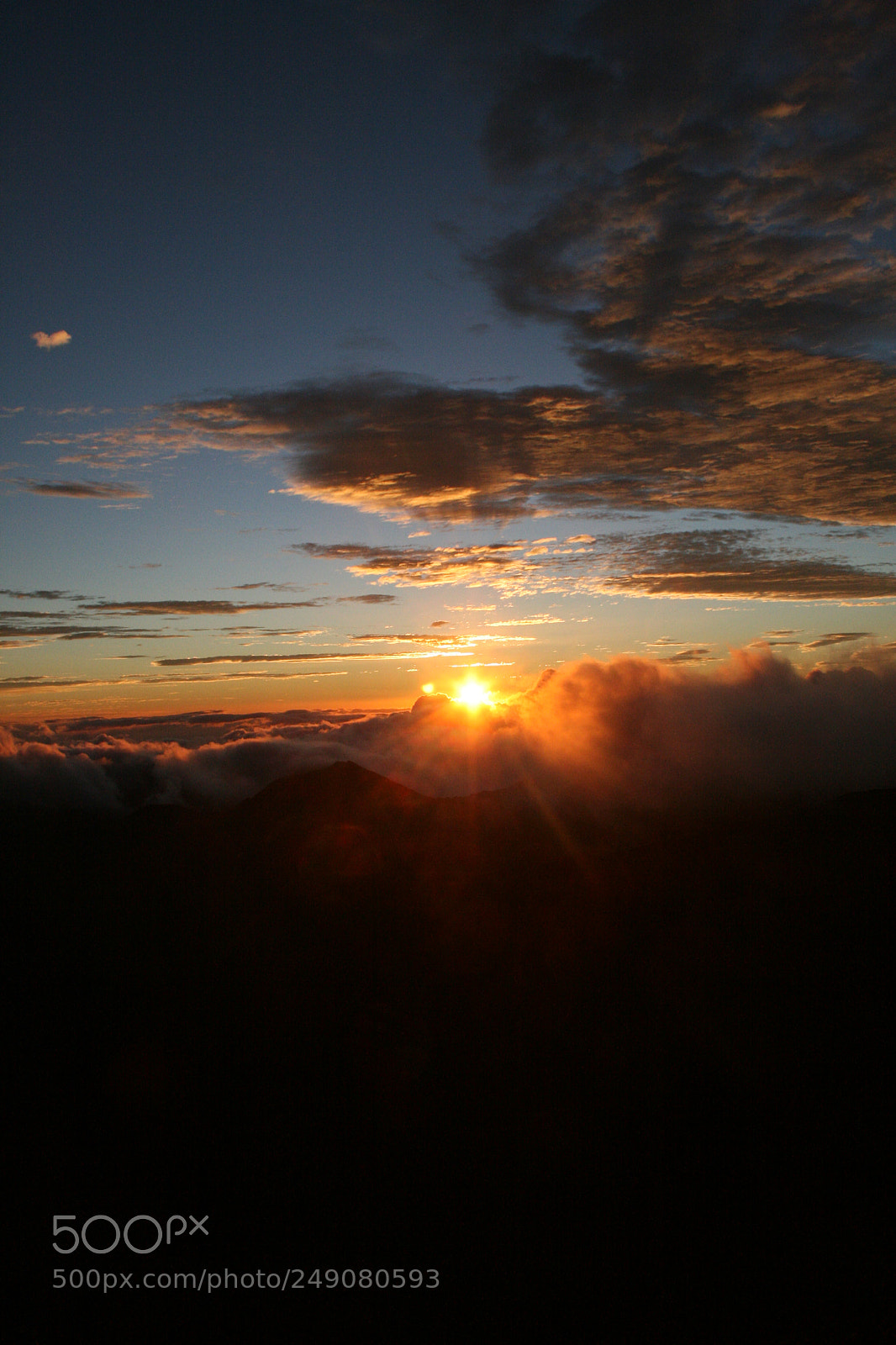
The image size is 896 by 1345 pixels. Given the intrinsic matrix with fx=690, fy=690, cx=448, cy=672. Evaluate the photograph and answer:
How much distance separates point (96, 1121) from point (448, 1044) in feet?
206

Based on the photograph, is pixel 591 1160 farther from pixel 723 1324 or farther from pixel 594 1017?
pixel 594 1017

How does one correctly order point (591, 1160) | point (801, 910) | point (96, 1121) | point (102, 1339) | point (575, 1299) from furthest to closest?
point (801, 910), point (96, 1121), point (591, 1160), point (575, 1299), point (102, 1339)

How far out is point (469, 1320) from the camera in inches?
2948

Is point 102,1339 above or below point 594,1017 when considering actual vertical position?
below

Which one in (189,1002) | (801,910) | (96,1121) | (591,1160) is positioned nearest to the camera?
(591,1160)

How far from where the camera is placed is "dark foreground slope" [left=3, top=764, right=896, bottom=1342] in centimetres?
7850

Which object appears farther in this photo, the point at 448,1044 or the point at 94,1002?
the point at 94,1002

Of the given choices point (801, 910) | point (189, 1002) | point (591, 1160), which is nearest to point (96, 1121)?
point (189, 1002)

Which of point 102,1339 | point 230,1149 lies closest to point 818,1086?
point 230,1149

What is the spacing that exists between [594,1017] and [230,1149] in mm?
75933

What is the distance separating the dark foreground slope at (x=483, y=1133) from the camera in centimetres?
7850

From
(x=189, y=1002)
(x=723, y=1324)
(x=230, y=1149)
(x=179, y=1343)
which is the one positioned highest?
(x=189, y=1002)

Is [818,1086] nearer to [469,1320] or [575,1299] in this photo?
[575,1299]

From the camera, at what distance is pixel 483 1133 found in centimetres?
10769
